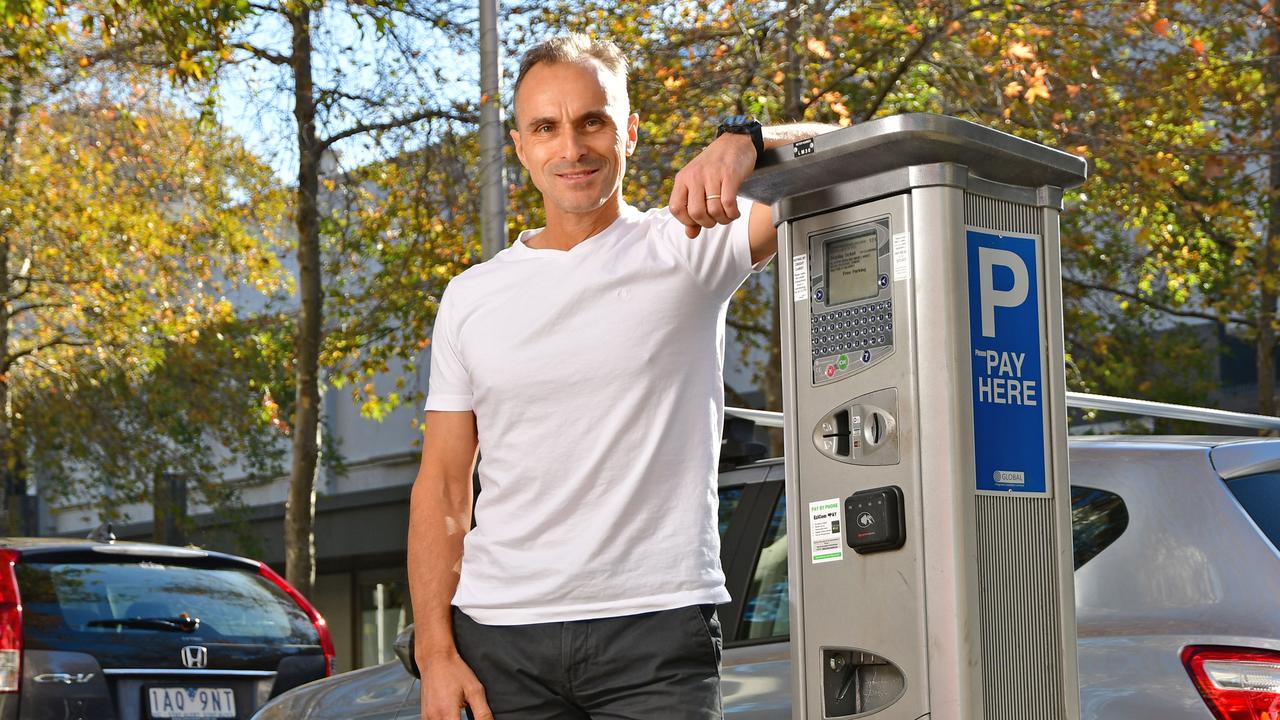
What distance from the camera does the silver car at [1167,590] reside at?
3252 millimetres

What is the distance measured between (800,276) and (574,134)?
50cm

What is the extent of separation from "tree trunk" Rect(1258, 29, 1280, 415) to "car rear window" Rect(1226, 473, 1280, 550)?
8.78 metres

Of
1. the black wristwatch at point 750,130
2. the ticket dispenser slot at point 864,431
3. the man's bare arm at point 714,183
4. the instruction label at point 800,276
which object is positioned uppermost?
the black wristwatch at point 750,130

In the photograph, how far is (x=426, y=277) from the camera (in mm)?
14234

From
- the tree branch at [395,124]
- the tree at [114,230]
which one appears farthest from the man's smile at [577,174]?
Result: the tree at [114,230]

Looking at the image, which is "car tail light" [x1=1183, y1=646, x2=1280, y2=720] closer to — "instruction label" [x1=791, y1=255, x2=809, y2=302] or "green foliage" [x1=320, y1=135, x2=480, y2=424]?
"instruction label" [x1=791, y1=255, x2=809, y2=302]

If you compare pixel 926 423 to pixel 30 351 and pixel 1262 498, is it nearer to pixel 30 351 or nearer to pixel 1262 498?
pixel 1262 498

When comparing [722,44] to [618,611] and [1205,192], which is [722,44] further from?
[618,611]

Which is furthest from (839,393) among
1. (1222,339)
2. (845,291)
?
(1222,339)

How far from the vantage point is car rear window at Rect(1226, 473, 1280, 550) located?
347 cm

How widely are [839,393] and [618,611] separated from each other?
1.74 feet

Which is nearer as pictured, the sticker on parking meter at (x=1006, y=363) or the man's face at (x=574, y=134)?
the sticker on parking meter at (x=1006, y=363)

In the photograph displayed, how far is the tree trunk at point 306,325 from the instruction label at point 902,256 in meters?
10.7

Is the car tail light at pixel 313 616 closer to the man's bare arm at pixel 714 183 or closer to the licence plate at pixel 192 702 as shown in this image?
the licence plate at pixel 192 702
